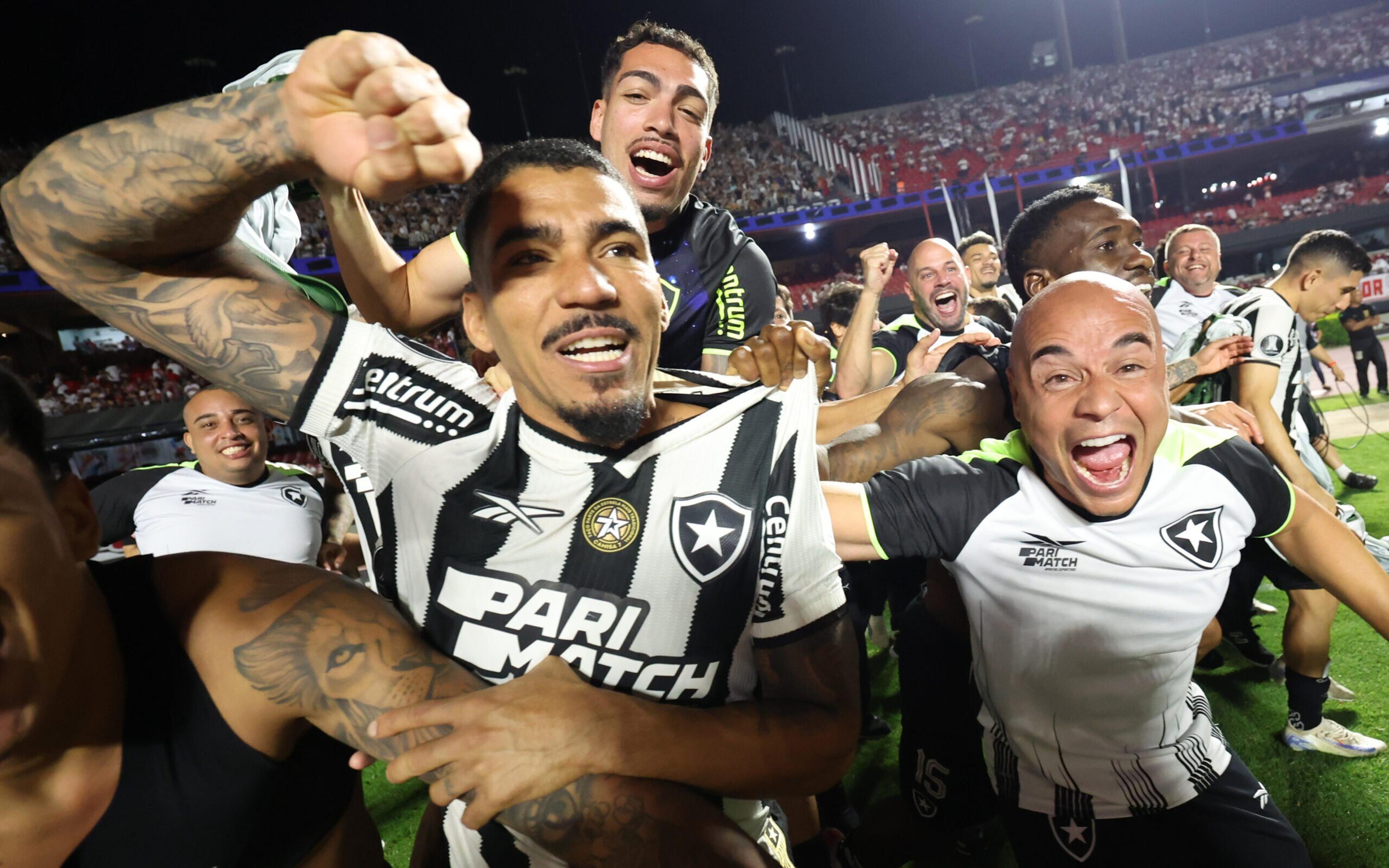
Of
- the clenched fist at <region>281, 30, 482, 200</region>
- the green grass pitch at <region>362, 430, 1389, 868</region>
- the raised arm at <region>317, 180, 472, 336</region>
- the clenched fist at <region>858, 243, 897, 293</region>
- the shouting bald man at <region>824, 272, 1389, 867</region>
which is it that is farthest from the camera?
the clenched fist at <region>858, 243, 897, 293</region>

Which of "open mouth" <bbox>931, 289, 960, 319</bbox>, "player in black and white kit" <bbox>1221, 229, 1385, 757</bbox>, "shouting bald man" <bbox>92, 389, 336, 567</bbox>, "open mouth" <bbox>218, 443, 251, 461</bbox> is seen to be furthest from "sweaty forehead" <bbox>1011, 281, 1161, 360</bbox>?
"open mouth" <bbox>218, 443, 251, 461</bbox>

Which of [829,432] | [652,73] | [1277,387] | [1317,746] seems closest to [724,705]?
[829,432]

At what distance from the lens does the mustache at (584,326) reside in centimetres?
138

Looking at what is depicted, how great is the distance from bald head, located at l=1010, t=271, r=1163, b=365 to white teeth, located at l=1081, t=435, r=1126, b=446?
0.86ft

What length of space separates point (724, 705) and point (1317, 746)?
129 inches

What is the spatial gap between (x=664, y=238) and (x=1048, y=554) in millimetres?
1678

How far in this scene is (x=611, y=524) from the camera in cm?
143

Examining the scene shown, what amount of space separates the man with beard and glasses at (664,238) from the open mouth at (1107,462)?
1.24 meters

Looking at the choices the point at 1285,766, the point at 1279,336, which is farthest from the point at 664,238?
the point at 1279,336

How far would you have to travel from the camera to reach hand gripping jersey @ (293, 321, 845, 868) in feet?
4.46

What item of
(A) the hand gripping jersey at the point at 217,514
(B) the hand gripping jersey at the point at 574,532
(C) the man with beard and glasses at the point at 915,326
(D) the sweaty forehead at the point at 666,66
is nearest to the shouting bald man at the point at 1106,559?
(B) the hand gripping jersey at the point at 574,532

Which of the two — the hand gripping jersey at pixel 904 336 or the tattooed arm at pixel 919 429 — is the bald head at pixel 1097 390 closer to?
the tattooed arm at pixel 919 429

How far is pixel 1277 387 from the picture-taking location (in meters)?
4.16

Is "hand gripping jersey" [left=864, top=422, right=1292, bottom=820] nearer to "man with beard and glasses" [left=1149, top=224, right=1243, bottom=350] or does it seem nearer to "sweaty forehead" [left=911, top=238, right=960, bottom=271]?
"sweaty forehead" [left=911, top=238, right=960, bottom=271]
